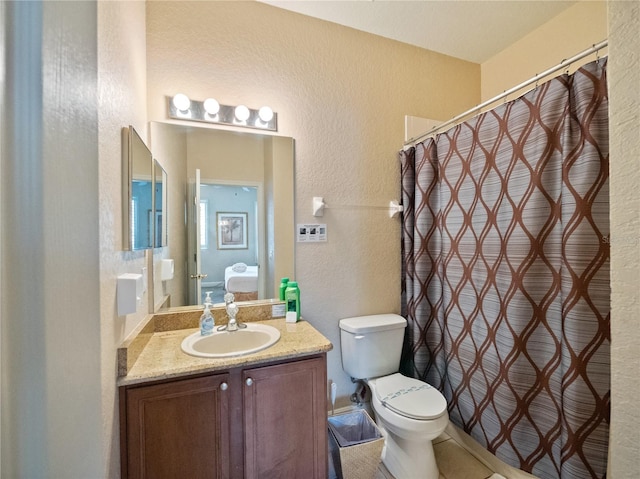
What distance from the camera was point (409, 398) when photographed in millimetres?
1480

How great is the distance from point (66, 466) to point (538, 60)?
2919 mm

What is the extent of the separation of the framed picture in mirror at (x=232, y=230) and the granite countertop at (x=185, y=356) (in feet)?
1.74

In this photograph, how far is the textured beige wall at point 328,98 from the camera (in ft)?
5.05

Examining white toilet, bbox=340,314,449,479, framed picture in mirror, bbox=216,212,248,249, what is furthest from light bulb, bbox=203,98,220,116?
white toilet, bbox=340,314,449,479

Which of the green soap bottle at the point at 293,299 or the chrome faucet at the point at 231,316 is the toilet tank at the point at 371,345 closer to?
the green soap bottle at the point at 293,299

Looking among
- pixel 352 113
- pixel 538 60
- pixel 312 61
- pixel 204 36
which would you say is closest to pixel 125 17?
pixel 204 36

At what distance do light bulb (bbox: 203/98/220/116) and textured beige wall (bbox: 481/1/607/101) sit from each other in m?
2.11

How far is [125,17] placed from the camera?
1.05 m

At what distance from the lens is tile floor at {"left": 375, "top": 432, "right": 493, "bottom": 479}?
1.48 metres

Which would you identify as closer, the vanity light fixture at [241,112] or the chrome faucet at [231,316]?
the chrome faucet at [231,316]

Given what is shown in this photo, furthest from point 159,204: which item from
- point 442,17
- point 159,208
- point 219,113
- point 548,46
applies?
point 548,46

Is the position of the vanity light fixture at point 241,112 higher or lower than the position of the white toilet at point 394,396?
higher

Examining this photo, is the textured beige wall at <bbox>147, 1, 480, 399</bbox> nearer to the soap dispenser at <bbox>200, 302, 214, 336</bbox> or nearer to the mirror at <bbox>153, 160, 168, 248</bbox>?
the mirror at <bbox>153, 160, 168, 248</bbox>

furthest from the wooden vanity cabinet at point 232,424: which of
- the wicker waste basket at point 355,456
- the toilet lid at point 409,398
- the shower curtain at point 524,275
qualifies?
the shower curtain at point 524,275
